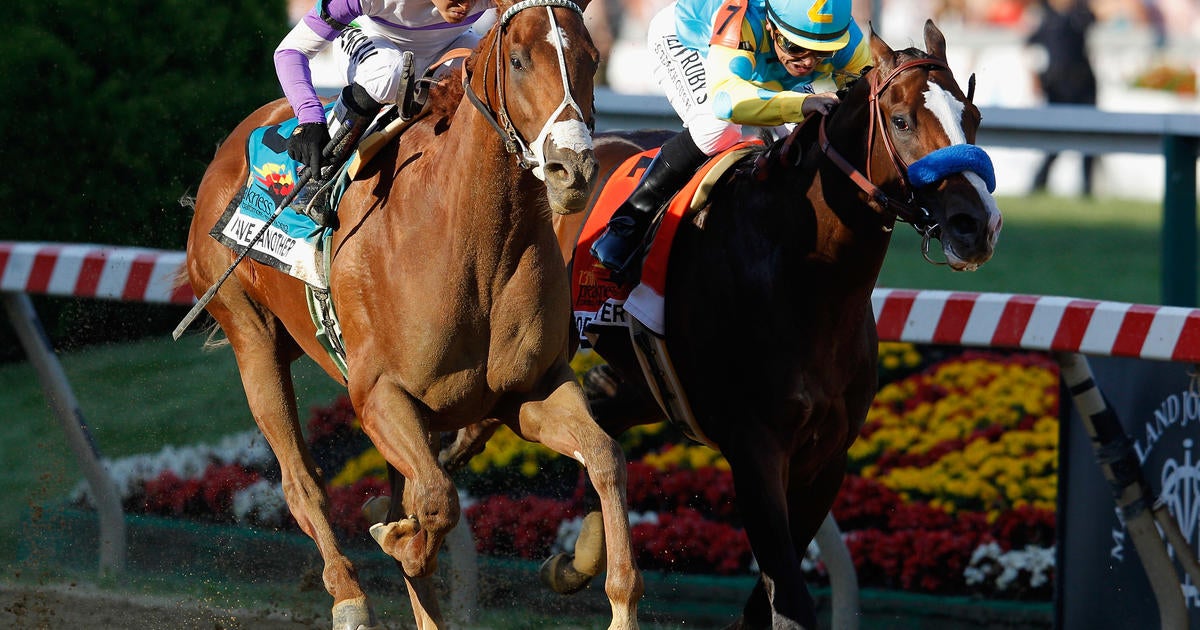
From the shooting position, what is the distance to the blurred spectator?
16.6 meters

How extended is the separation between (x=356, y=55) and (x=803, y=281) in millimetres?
1435

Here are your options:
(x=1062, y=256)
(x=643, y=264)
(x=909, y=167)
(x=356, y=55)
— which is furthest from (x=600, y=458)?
(x=1062, y=256)

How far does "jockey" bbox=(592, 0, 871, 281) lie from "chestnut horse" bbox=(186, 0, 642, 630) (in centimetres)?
78

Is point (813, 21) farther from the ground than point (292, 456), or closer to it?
farther from the ground

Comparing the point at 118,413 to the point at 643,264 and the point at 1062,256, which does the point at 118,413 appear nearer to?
the point at 643,264

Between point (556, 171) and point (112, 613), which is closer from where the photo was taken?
point (556, 171)

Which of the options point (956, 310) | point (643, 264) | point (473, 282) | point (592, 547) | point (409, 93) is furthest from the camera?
point (956, 310)

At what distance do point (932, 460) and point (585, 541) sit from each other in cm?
244

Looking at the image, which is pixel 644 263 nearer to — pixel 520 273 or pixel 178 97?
pixel 520 273

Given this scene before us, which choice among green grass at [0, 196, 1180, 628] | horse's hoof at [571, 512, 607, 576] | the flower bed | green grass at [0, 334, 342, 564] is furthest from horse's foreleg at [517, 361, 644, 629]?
green grass at [0, 334, 342, 564]

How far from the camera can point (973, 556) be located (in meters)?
6.60

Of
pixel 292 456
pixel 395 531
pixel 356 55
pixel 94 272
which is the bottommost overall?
pixel 94 272

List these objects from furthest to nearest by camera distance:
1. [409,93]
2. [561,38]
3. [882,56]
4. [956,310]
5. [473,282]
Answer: [956,310] < [409,93] < [882,56] < [473,282] < [561,38]

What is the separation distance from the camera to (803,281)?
15.9 feet
